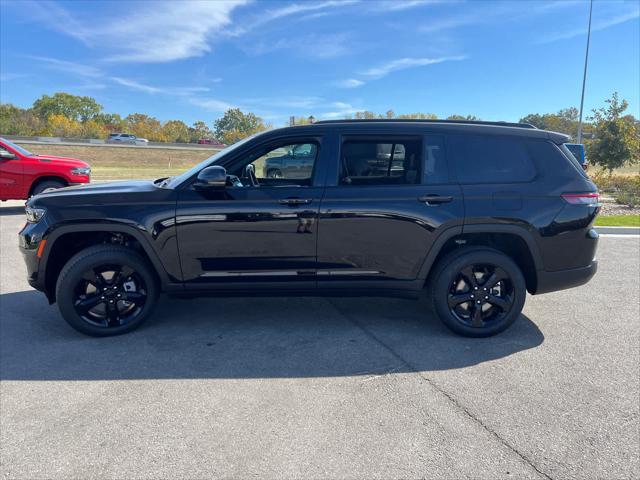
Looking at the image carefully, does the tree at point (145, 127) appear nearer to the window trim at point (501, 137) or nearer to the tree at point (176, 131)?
the tree at point (176, 131)

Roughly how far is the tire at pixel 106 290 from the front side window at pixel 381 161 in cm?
194

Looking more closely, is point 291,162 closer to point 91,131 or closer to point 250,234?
point 250,234

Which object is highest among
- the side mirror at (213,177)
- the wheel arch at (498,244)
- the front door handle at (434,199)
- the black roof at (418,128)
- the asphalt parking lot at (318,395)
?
Result: the black roof at (418,128)

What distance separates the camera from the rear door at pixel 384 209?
12.4 ft

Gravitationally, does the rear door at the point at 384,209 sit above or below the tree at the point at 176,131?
below

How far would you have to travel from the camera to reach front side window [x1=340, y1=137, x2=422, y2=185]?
3907 mm

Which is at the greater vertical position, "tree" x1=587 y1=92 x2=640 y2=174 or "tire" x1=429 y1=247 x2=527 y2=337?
"tree" x1=587 y1=92 x2=640 y2=174

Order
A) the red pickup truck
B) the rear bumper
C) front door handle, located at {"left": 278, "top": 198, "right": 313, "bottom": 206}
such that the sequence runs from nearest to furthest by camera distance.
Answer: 1. front door handle, located at {"left": 278, "top": 198, "right": 313, "bottom": 206}
2. the rear bumper
3. the red pickup truck

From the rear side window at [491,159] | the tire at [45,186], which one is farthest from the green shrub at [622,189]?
the tire at [45,186]

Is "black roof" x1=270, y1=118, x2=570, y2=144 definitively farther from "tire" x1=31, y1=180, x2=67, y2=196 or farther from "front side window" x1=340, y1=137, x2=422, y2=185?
"tire" x1=31, y1=180, x2=67, y2=196

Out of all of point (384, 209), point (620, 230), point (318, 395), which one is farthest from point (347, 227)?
point (620, 230)

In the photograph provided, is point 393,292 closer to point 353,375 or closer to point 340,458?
point 353,375

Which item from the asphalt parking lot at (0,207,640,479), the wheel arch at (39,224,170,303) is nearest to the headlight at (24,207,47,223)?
the wheel arch at (39,224,170,303)

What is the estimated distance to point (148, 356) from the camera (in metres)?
3.60
